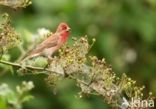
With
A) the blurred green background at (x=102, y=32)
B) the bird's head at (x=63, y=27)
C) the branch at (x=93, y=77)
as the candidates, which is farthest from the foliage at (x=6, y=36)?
the blurred green background at (x=102, y=32)

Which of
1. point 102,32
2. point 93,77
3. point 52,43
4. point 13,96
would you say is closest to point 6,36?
point 93,77

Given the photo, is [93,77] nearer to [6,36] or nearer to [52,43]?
[6,36]

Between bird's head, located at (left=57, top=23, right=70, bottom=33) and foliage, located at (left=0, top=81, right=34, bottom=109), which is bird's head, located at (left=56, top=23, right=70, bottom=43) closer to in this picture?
bird's head, located at (left=57, top=23, right=70, bottom=33)

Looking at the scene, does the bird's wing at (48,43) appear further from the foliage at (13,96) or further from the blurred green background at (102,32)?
the blurred green background at (102,32)

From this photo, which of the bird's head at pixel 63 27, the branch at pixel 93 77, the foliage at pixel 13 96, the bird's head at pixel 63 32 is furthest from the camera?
the foliage at pixel 13 96

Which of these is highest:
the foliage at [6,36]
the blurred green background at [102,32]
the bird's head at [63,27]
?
the blurred green background at [102,32]

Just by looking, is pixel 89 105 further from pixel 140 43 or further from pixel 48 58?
pixel 48 58

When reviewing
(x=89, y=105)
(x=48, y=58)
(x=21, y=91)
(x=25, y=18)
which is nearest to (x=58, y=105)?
(x=89, y=105)

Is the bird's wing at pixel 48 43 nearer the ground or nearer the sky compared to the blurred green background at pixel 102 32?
nearer the ground
